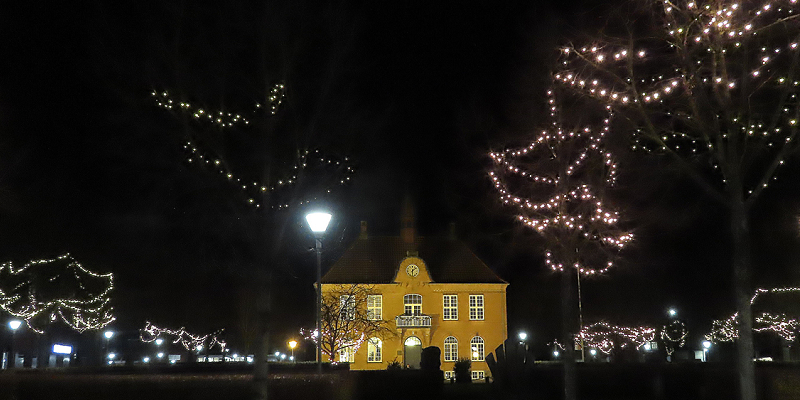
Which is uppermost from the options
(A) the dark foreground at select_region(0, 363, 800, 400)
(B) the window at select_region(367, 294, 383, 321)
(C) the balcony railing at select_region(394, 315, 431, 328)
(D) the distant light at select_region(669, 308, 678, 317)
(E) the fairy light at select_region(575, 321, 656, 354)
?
(B) the window at select_region(367, 294, 383, 321)

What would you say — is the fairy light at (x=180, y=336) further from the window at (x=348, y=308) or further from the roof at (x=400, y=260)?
the window at (x=348, y=308)

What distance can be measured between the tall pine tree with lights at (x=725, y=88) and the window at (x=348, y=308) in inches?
1181

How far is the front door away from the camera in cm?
5375

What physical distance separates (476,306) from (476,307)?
0.08 meters

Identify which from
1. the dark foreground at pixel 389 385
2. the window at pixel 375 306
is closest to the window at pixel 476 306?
the window at pixel 375 306

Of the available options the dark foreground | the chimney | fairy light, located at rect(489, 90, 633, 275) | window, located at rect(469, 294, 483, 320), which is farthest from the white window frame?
fairy light, located at rect(489, 90, 633, 275)

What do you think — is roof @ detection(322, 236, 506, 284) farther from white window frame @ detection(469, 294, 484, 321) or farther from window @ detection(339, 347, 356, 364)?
window @ detection(339, 347, 356, 364)

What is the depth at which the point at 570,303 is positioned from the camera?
20.2m

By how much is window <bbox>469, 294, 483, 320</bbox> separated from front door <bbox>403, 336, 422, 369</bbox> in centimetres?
470

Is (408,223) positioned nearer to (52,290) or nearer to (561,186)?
(52,290)

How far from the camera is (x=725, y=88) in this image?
41.1ft

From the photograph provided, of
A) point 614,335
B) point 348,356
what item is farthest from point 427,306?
point 614,335

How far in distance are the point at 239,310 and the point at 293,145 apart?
43120 millimetres

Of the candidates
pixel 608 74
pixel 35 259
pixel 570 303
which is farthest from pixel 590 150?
pixel 35 259
